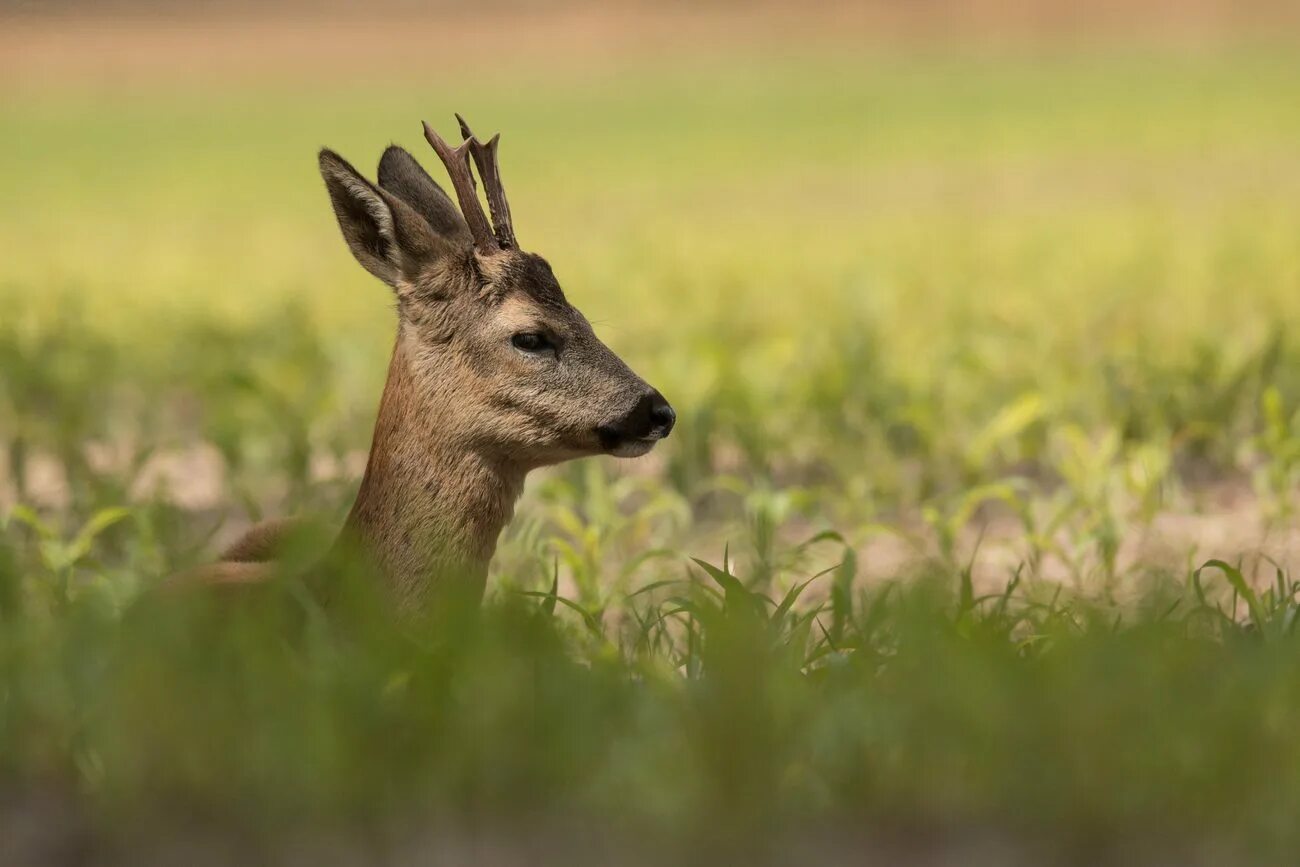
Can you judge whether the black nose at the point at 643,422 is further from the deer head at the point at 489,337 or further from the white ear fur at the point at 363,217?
the white ear fur at the point at 363,217

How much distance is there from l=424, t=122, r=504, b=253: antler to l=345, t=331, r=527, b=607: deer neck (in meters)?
0.33

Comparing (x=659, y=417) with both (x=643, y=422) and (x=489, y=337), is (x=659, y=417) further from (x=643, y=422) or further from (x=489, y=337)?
(x=489, y=337)

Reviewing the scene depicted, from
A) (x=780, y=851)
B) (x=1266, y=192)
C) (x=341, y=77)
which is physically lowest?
(x=780, y=851)

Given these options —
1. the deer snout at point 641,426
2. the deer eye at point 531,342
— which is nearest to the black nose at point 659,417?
the deer snout at point 641,426

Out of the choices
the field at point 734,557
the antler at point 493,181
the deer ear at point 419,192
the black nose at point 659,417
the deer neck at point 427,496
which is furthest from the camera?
the deer ear at point 419,192

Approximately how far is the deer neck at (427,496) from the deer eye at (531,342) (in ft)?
0.62

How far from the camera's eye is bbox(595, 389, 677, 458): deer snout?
4.53 m

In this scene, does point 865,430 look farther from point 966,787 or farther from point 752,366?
point 966,787

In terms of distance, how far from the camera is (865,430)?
24.0 ft

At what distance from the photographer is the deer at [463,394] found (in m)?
4.45

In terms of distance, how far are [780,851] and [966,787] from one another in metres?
0.32

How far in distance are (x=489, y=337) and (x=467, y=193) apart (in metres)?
0.37

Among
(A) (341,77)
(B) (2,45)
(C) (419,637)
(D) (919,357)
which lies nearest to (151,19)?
(B) (2,45)

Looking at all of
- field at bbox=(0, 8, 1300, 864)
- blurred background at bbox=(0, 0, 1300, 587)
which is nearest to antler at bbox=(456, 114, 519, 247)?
field at bbox=(0, 8, 1300, 864)
